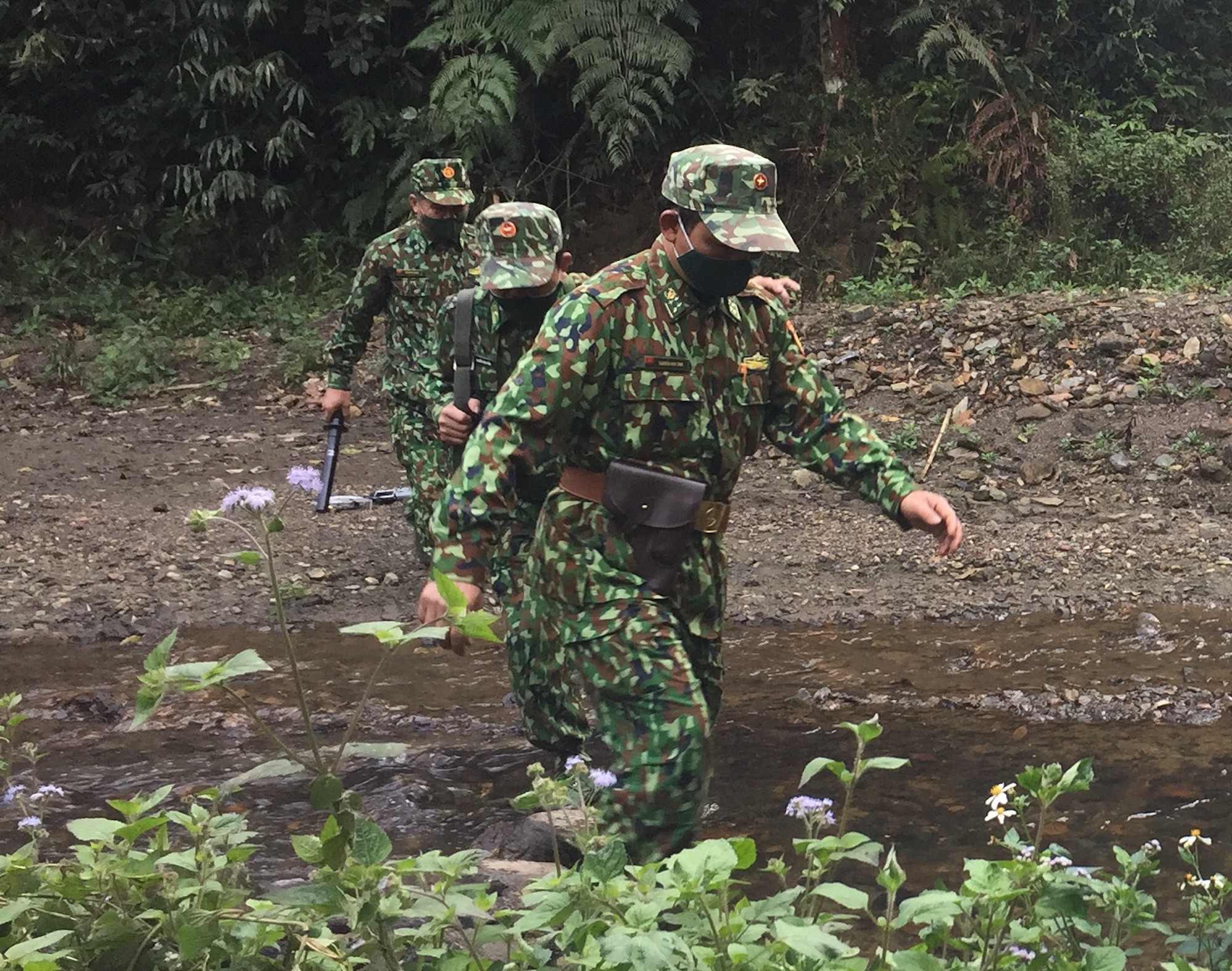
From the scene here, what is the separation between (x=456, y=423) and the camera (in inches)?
198

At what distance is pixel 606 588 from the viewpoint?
3496 mm

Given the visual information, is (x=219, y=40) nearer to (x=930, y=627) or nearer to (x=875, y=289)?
(x=875, y=289)

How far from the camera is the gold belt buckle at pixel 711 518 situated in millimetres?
3535

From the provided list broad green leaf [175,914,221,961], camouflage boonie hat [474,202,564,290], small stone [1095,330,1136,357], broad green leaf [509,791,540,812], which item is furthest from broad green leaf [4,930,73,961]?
small stone [1095,330,1136,357]

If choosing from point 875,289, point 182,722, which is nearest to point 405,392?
point 182,722

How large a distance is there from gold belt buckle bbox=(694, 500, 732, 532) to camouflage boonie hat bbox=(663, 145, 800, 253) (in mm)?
644

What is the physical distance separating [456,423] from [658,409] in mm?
1695

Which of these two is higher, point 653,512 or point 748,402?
point 748,402

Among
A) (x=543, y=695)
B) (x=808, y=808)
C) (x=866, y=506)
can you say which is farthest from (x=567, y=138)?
(x=808, y=808)

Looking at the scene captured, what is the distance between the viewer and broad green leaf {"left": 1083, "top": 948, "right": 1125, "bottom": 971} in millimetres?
1904

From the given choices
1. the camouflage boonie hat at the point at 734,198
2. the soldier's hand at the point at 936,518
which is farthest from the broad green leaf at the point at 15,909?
the soldier's hand at the point at 936,518

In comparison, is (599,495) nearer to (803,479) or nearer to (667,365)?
(667,365)

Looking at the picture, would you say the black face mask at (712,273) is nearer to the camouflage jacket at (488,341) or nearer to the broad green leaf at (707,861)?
the camouflage jacket at (488,341)

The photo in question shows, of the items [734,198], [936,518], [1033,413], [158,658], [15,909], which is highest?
[734,198]
